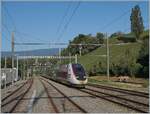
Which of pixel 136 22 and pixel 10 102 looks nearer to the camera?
pixel 10 102

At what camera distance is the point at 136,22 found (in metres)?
162

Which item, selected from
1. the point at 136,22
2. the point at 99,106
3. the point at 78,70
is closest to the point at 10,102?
the point at 99,106

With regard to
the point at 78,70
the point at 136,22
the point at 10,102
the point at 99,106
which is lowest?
the point at 10,102

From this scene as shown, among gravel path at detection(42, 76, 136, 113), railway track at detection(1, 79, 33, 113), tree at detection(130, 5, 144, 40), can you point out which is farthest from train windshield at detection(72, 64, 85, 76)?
tree at detection(130, 5, 144, 40)

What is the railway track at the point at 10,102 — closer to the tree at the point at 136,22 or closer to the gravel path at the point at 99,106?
the gravel path at the point at 99,106

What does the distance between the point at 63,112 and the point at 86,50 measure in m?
138

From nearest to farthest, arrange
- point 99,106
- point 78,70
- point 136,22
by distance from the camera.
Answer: point 99,106 < point 78,70 < point 136,22

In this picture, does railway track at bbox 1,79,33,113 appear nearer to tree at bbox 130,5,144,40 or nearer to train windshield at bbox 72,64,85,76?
train windshield at bbox 72,64,85,76

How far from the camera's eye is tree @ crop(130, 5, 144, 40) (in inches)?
6226

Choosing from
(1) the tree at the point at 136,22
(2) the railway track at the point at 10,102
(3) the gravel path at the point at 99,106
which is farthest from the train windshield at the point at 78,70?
(1) the tree at the point at 136,22

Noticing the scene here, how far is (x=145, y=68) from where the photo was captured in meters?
71.1

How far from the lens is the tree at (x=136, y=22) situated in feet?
519

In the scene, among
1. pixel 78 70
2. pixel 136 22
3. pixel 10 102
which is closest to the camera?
pixel 10 102

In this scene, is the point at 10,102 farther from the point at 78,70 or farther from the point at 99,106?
the point at 78,70
